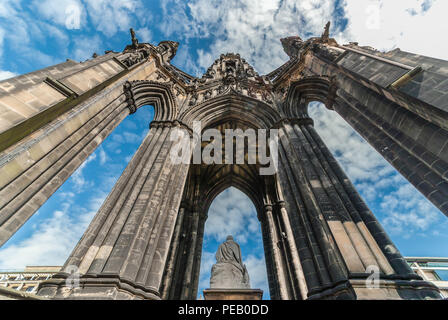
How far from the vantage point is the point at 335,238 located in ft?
15.4

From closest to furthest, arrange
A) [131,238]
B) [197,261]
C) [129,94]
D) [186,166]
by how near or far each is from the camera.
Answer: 1. [131,238]
2. [186,166]
3. [129,94]
4. [197,261]

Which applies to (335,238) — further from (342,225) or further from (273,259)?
(273,259)

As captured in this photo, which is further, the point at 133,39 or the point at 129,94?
the point at 133,39

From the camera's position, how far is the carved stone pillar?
3.77 metres

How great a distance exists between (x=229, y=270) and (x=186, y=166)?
12.9 feet

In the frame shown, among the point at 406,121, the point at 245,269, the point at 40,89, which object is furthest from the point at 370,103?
the point at 40,89

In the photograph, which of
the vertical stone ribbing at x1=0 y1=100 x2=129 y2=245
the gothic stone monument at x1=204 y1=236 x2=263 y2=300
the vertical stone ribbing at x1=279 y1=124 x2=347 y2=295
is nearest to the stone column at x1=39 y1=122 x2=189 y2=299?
the vertical stone ribbing at x1=0 y1=100 x2=129 y2=245

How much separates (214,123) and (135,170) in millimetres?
6129

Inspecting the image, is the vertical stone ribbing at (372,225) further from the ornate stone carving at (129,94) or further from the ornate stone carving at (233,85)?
the ornate stone carving at (129,94)

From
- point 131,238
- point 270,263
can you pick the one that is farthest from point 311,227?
point 270,263

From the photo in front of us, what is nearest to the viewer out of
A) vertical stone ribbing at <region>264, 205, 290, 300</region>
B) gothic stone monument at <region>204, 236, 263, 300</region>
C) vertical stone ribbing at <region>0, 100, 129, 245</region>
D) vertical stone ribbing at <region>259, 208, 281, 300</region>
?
vertical stone ribbing at <region>0, 100, 129, 245</region>

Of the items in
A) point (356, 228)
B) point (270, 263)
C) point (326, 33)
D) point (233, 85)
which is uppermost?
point (233, 85)

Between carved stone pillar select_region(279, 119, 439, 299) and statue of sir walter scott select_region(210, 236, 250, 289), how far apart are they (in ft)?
8.13

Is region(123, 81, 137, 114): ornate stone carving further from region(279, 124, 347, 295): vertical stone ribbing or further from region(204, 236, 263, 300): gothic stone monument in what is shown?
region(204, 236, 263, 300): gothic stone monument
